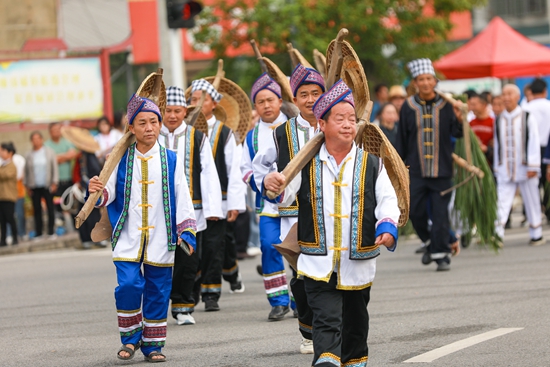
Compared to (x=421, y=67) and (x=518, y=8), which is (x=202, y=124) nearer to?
(x=421, y=67)

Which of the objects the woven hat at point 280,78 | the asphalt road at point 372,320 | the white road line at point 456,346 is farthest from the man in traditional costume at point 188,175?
the white road line at point 456,346

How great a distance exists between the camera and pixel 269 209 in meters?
9.11

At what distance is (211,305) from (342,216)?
13.8 feet

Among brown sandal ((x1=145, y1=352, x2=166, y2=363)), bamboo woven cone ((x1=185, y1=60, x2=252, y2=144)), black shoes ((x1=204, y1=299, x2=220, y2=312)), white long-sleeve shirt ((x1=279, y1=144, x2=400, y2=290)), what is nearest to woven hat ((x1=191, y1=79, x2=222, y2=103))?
bamboo woven cone ((x1=185, y1=60, x2=252, y2=144))

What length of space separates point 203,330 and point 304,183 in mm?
3040

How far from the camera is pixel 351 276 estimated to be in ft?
20.4

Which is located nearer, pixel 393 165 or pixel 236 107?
pixel 393 165

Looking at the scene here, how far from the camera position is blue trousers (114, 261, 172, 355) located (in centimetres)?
751

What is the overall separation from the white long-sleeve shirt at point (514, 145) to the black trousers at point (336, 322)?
341 inches

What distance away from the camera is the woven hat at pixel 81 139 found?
17.9 meters

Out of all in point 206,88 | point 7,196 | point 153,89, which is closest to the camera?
point 153,89

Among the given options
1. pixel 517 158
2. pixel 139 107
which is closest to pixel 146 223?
pixel 139 107

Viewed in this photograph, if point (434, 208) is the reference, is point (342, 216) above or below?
above

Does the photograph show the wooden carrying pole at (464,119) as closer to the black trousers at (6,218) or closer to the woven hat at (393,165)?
the woven hat at (393,165)
